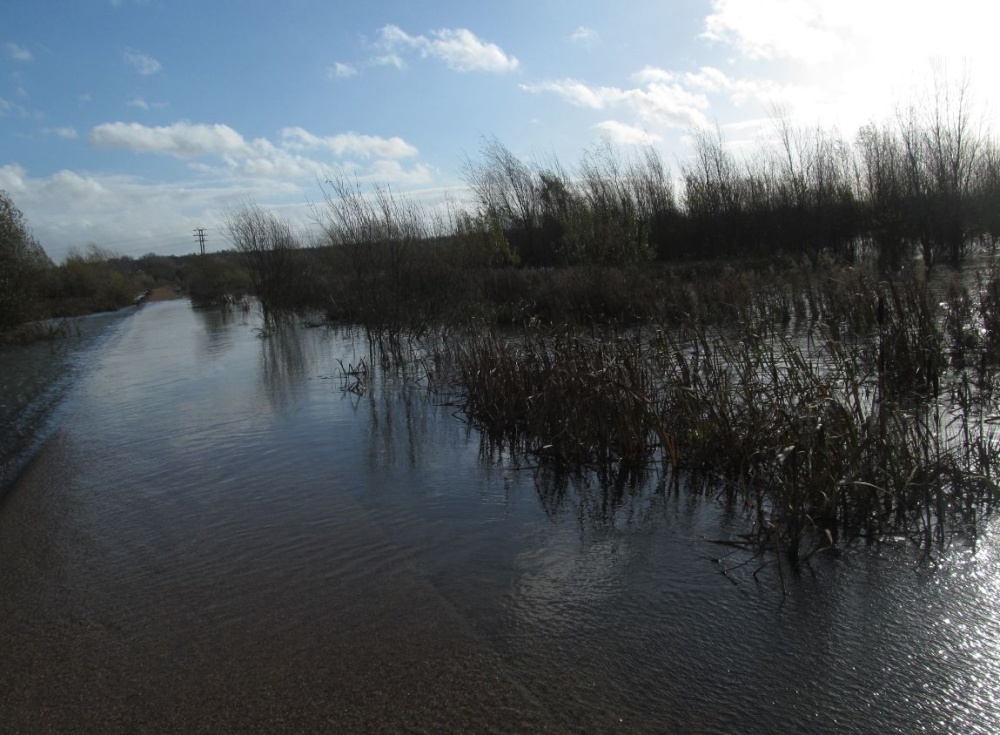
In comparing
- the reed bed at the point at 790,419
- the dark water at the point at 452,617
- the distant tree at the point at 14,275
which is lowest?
the dark water at the point at 452,617

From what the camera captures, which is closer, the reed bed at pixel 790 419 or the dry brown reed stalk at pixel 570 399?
the reed bed at pixel 790 419

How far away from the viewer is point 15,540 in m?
6.09

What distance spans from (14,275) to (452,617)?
27120 mm

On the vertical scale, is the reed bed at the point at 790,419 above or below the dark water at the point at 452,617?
above

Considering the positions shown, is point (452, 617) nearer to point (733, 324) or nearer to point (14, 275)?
point (733, 324)

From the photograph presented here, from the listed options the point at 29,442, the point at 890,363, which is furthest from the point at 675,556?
the point at 29,442

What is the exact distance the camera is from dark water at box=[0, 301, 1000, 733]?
3307 millimetres

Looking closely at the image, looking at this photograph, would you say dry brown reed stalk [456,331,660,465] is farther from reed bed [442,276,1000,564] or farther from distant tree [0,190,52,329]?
distant tree [0,190,52,329]

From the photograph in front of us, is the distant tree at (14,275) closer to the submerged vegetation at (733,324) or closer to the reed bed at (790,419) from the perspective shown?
the submerged vegetation at (733,324)

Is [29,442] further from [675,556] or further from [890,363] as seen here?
[890,363]

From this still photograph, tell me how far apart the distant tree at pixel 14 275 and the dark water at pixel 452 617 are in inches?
849

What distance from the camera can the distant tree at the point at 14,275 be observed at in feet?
81.3

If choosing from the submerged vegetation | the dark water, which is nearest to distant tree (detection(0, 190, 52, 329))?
the submerged vegetation

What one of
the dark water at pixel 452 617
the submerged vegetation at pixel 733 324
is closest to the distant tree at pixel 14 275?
the submerged vegetation at pixel 733 324
